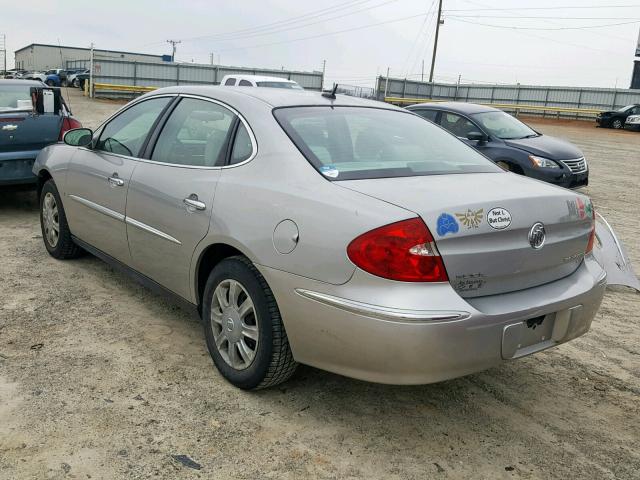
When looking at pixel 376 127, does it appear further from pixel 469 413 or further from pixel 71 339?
pixel 71 339

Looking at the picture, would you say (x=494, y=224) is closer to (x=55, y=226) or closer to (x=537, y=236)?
(x=537, y=236)

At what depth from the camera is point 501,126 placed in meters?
10.5

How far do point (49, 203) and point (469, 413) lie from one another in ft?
13.1

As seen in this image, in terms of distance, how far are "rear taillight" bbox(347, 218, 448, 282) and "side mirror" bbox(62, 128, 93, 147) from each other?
3.01 meters

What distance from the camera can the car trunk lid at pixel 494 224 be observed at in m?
2.63

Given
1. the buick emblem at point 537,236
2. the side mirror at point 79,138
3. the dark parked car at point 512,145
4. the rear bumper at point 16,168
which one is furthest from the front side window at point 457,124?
the buick emblem at point 537,236

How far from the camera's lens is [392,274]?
8.43ft

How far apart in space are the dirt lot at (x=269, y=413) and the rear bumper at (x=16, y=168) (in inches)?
109

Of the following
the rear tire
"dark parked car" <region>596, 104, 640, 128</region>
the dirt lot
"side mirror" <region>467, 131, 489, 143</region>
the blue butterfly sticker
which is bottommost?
the dirt lot

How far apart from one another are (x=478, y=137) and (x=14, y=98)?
260 inches

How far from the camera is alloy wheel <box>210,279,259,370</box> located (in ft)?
10.3

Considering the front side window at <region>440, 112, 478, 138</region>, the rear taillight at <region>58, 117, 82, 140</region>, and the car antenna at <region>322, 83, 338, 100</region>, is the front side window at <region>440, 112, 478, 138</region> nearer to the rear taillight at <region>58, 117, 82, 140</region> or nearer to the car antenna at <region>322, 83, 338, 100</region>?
the rear taillight at <region>58, 117, 82, 140</region>

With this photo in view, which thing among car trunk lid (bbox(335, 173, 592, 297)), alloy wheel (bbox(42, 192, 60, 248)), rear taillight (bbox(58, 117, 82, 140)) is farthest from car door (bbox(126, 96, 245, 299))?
rear taillight (bbox(58, 117, 82, 140))

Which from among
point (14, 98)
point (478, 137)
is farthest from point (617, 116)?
point (14, 98)
